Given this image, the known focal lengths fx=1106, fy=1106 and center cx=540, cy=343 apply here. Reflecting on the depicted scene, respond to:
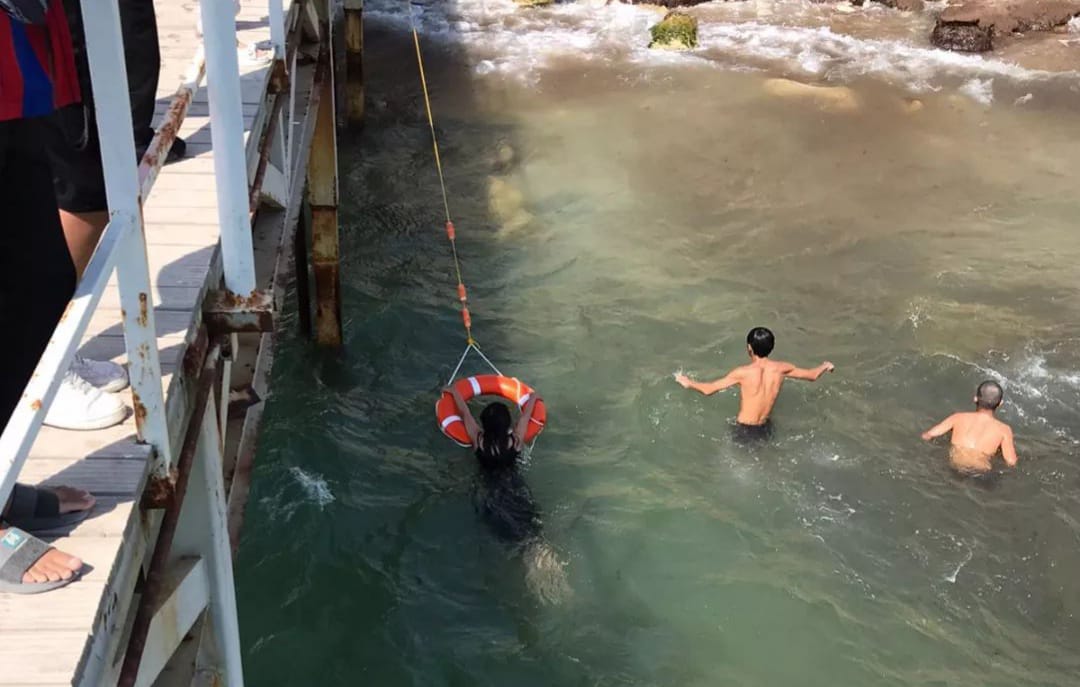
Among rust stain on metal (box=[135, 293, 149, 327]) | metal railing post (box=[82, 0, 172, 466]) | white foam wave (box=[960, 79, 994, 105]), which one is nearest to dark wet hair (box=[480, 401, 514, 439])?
metal railing post (box=[82, 0, 172, 466])

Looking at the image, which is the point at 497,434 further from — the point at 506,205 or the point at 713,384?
the point at 506,205

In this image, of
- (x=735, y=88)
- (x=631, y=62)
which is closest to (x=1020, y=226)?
(x=735, y=88)

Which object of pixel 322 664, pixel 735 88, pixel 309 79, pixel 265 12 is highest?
pixel 265 12

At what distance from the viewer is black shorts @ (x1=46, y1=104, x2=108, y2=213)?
3.39m

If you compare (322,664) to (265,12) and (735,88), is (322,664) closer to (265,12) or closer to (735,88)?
(265,12)

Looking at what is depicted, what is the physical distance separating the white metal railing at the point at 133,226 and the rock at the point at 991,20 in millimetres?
14220

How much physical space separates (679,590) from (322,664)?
2177 mm

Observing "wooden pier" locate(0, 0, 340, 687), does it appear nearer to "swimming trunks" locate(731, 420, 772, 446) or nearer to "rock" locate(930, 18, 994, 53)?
"swimming trunks" locate(731, 420, 772, 446)

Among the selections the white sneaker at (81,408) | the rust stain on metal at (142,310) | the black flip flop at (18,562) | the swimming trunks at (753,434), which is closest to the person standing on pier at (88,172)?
the white sneaker at (81,408)

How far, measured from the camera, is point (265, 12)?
21.3ft

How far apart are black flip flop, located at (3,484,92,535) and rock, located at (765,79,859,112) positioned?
12331 mm

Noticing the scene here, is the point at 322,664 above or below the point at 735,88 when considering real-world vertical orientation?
below

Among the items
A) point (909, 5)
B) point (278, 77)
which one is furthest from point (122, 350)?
point (909, 5)

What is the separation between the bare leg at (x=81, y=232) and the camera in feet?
12.3
